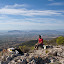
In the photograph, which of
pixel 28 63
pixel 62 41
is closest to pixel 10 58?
pixel 28 63

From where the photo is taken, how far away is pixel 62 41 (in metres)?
39.2

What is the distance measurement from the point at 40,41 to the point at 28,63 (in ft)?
24.8

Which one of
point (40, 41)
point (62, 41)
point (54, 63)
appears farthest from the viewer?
point (62, 41)

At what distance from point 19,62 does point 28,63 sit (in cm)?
86

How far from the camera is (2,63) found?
33.8 ft

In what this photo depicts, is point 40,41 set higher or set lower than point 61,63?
higher

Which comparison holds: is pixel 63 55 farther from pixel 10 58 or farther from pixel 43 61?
pixel 10 58

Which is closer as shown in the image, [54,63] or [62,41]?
[54,63]

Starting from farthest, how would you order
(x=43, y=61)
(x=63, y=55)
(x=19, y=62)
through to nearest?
(x=63, y=55) < (x=43, y=61) < (x=19, y=62)

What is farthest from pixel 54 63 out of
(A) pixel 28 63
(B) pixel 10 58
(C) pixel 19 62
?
(B) pixel 10 58

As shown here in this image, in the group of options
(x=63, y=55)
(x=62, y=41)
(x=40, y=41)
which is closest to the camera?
(x=63, y=55)

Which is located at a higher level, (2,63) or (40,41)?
(40,41)

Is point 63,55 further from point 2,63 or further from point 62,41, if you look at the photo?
point 62,41

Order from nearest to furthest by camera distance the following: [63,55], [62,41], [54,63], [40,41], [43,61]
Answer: [54,63], [43,61], [63,55], [40,41], [62,41]
